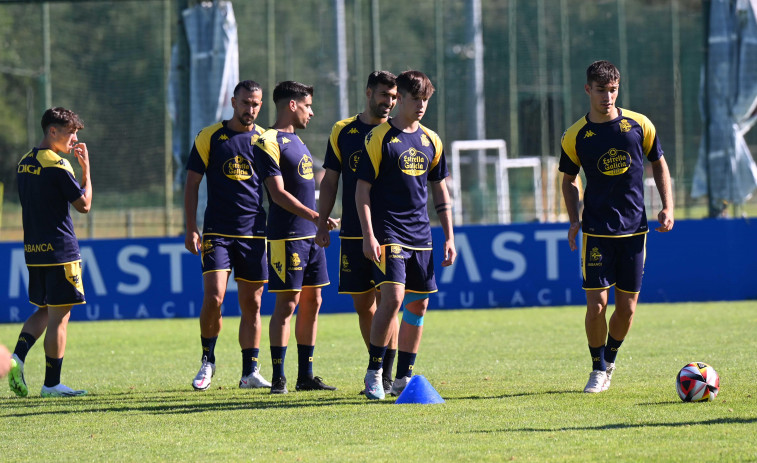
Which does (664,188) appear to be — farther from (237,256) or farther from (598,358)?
(237,256)

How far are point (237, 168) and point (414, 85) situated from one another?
1.70 metres

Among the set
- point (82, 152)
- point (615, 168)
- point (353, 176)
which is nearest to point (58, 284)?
point (82, 152)

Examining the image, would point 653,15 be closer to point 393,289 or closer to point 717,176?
point 717,176

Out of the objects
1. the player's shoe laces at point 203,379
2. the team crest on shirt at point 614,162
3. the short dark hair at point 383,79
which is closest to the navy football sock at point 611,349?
the team crest on shirt at point 614,162

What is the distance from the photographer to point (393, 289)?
7336 millimetres

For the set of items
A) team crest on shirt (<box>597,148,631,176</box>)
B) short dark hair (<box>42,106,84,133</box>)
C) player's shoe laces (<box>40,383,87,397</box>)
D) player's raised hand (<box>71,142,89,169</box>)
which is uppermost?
short dark hair (<box>42,106,84,133</box>)

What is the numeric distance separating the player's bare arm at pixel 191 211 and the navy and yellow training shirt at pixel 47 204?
30.5 inches

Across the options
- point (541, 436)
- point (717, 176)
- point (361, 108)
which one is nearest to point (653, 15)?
point (361, 108)

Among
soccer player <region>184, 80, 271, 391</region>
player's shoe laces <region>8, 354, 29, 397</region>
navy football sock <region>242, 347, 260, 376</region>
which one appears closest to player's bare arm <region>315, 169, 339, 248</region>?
soccer player <region>184, 80, 271, 391</region>

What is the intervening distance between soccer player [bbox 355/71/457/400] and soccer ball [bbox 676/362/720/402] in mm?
1688

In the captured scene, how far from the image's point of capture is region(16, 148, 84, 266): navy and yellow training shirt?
824cm

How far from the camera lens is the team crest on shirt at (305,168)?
27.1 ft

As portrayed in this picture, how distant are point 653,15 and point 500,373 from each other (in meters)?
19.1

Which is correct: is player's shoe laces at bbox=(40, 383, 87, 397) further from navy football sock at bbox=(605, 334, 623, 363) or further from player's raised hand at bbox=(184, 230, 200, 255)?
navy football sock at bbox=(605, 334, 623, 363)
